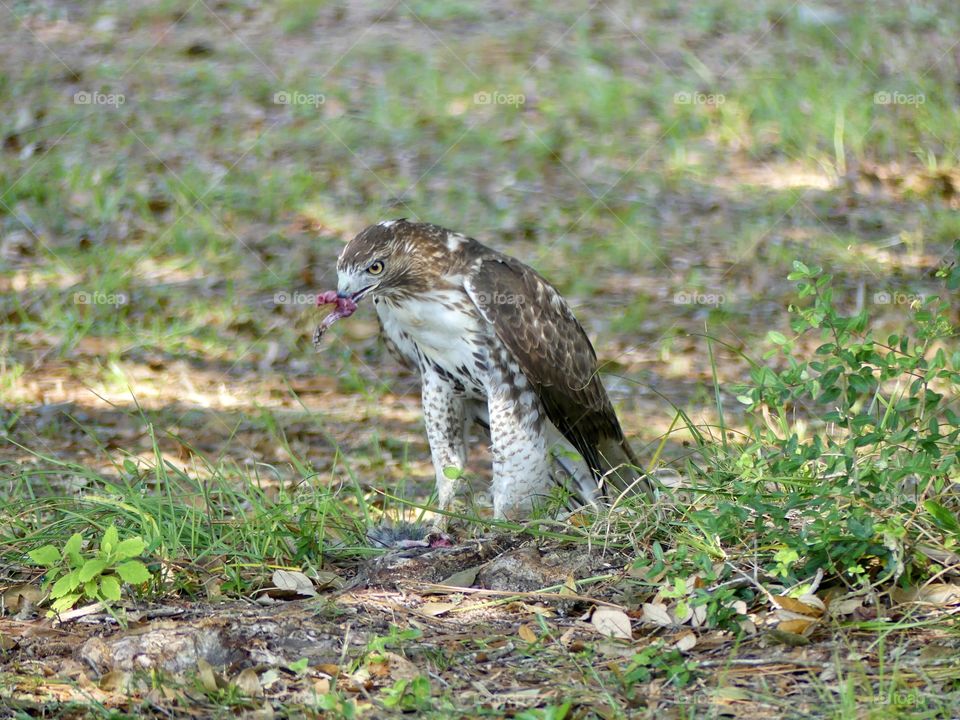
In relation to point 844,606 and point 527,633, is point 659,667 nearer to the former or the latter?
point 527,633

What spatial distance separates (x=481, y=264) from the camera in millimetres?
5168

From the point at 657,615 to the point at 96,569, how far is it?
1665mm

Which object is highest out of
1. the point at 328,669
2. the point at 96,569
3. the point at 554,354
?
the point at 554,354

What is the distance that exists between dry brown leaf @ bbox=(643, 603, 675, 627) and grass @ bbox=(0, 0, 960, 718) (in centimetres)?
4

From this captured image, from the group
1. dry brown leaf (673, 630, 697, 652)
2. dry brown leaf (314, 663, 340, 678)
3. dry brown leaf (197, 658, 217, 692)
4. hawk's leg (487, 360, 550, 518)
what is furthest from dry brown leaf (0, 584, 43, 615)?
dry brown leaf (673, 630, 697, 652)

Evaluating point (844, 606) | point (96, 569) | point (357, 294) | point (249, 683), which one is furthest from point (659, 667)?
point (357, 294)

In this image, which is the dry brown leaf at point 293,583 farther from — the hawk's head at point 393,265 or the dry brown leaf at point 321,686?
the hawk's head at point 393,265

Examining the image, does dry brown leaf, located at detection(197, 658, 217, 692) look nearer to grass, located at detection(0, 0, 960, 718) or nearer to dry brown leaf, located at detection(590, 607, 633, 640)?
grass, located at detection(0, 0, 960, 718)

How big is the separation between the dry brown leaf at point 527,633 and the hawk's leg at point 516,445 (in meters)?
1.44

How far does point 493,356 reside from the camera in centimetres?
512

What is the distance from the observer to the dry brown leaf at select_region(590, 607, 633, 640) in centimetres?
371

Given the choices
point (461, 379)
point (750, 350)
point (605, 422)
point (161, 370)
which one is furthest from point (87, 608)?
point (750, 350)

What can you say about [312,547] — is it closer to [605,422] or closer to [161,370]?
[605,422]

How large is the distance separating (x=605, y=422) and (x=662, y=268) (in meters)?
4.45
